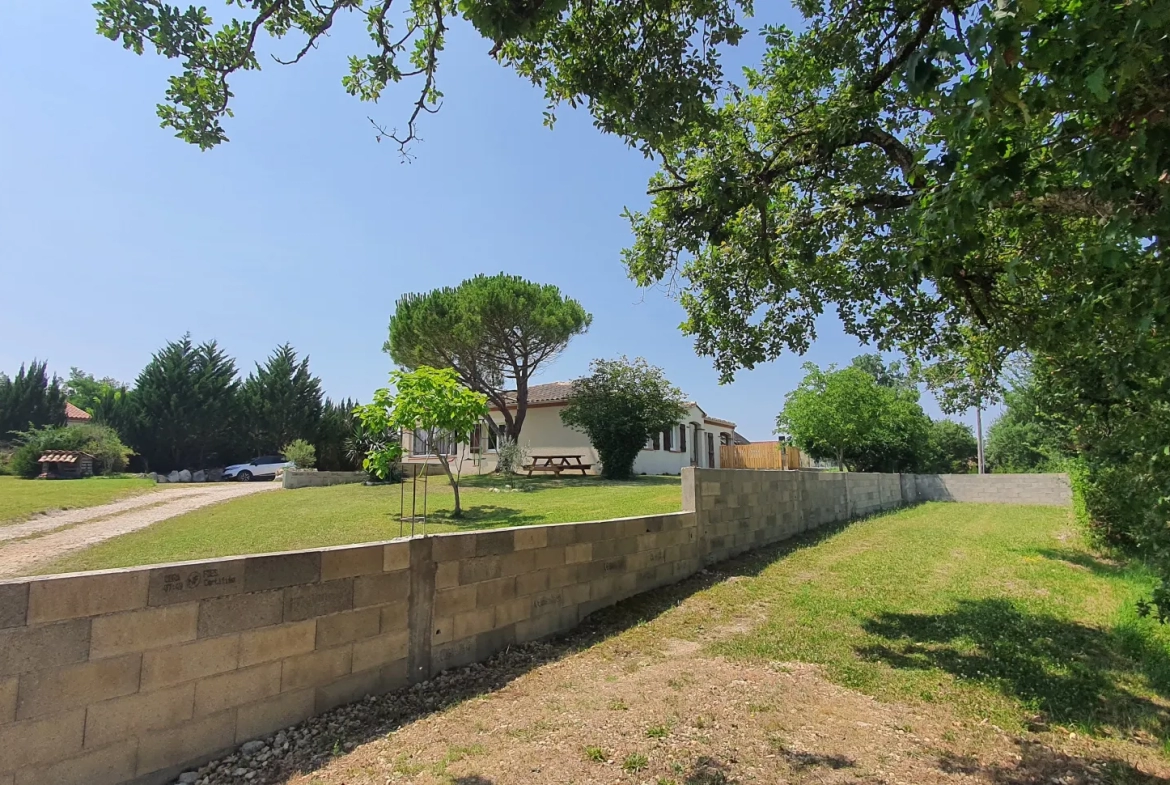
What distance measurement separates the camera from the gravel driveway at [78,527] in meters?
7.43

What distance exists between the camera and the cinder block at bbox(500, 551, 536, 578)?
4684mm

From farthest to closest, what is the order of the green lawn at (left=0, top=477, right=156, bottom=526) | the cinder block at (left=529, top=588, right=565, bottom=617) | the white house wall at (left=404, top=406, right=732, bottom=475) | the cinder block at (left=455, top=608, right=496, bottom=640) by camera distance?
1. the white house wall at (left=404, top=406, right=732, bottom=475)
2. the green lawn at (left=0, top=477, right=156, bottom=526)
3. the cinder block at (left=529, top=588, right=565, bottom=617)
4. the cinder block at (left=455, top=608, right=496, bottom=640)

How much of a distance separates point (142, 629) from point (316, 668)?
3.16ft

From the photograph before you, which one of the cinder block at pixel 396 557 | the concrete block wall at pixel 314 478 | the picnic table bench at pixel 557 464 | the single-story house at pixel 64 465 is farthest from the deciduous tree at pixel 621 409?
the single-story house at pixel 64 465

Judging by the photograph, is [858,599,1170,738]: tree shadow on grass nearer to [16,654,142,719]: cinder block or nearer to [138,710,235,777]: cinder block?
[138,710,235,777]: cinder block

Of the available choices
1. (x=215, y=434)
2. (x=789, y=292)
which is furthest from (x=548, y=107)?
(x=215, y=434)

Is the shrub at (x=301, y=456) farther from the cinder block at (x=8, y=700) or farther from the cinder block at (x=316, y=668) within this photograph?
the cinder block at (x=8, y=700)

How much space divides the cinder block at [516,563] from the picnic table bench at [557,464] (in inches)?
627

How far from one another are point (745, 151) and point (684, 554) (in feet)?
15.4

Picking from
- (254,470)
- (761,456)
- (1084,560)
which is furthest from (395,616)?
(254,470)

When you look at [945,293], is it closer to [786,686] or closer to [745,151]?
[745,151]

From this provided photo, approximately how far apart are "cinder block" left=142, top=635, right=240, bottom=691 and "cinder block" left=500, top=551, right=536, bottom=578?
201 centimetres

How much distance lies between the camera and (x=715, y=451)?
99.0 feet

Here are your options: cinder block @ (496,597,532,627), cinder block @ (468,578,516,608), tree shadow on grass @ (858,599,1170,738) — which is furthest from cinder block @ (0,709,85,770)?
tree shadow on grass @ (858,599,1170,738)
